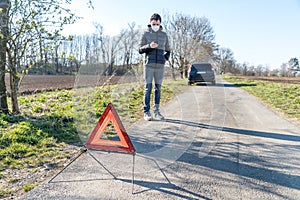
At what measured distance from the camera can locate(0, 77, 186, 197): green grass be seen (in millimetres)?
3686

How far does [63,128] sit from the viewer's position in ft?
16.9

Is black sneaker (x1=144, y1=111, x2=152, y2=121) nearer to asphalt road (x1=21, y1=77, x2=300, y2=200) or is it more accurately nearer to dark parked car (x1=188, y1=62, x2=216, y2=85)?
asphalt road (x1=21, y1=77, x2=300, y2=200)

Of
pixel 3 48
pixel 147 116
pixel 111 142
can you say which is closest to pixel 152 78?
pixel 147 116

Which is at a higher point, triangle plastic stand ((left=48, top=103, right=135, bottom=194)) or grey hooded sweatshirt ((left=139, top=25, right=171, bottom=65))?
grey hooded sweatshirt ((left=139, top=25, right=171, bottom=65))

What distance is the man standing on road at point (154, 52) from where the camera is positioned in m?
4.07

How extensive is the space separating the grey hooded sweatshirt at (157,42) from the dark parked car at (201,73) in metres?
0.53

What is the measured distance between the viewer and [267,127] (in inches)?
221

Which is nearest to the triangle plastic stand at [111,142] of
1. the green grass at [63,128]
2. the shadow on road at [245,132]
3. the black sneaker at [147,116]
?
the green grass at [63,128]

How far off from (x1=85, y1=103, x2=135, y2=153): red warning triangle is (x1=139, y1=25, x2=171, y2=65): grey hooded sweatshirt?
1517 millimetres

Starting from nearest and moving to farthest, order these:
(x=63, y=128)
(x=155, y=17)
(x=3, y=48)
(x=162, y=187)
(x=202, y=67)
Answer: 1. (x=162, y=187)
2. (x=155, y=17)
3. (x=202, y=67)
4. (x=63, y=128)
5. (x=3, y=48)

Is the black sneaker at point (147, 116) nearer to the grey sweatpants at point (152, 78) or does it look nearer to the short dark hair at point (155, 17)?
the grey sweatpants at point (152, 78)

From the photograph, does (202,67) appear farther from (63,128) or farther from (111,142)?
(63,128)

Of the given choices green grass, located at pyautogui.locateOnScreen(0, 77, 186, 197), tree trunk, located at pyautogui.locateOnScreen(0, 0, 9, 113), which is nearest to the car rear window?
green grass, located at pyautogui.locateOnScreen(0, 77, 186, 197)

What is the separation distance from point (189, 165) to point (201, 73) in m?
1.87
